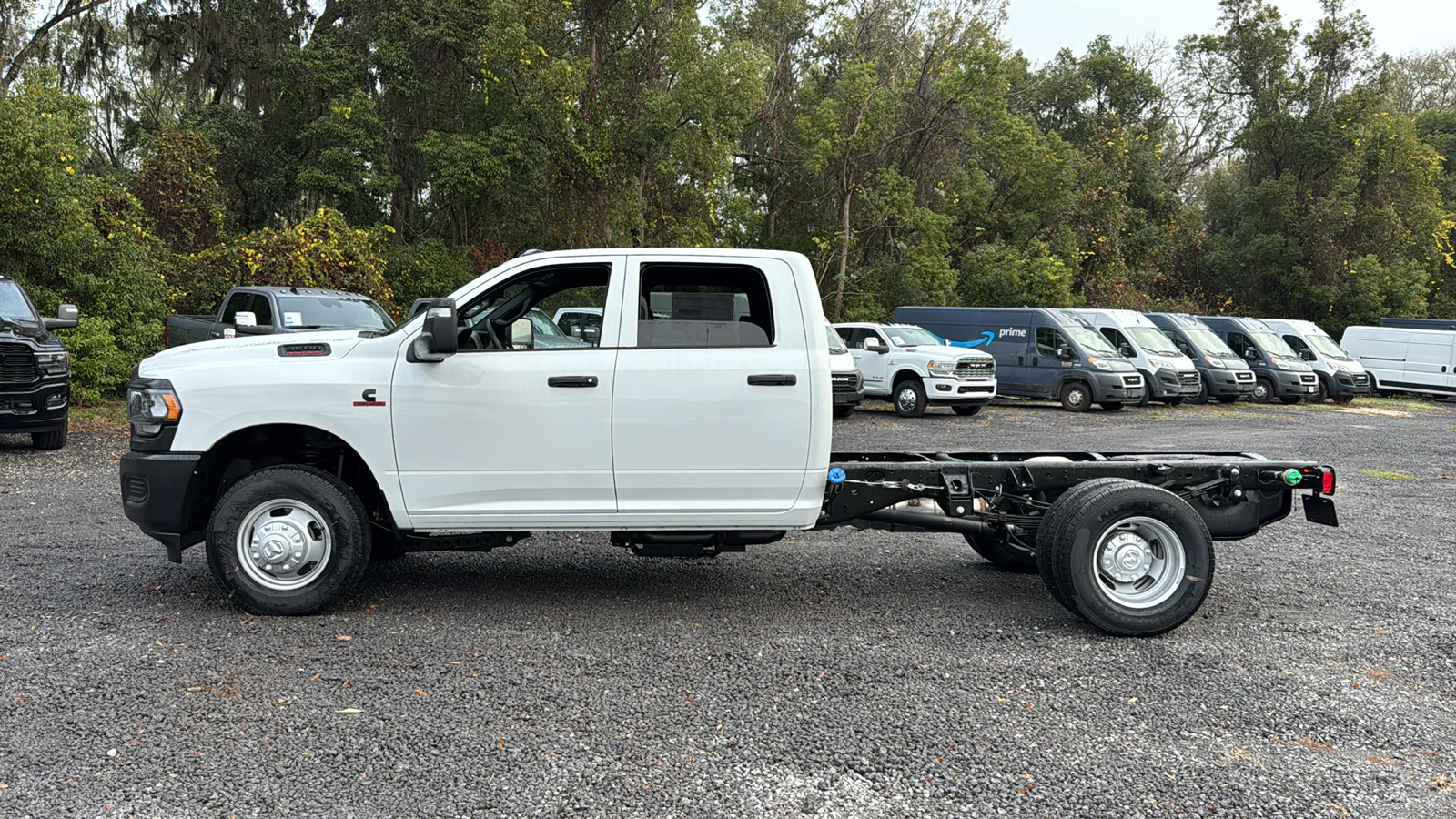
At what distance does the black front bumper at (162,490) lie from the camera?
18.7 ft

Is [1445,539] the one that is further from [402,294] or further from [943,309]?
[402,294]

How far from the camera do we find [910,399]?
802 inches

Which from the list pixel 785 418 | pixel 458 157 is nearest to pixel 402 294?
pixel 458 157

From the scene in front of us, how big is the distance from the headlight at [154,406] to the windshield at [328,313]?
352 inches

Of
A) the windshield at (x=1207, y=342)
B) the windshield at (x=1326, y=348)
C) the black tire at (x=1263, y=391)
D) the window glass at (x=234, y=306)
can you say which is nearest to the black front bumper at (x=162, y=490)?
the window glass at (x=234, y=306)

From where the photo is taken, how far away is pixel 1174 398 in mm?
24750

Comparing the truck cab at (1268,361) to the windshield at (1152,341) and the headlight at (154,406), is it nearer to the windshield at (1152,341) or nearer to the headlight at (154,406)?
the windshield at (1152,341)

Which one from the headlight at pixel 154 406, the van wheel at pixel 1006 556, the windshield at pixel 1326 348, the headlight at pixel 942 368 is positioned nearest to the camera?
the headlight at pixel 154 406

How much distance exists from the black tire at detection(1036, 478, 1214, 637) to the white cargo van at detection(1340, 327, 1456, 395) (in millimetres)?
28681

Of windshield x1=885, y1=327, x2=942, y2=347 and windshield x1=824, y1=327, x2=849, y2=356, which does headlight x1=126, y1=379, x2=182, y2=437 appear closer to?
windshield x1=824, y1=327, x2=849, y2=356

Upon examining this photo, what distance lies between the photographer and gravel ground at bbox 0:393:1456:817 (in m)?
3.78

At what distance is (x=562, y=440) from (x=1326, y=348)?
96.1 feet

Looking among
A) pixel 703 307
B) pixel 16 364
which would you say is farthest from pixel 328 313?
pixel 703 307

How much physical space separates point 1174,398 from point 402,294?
21.5 m
